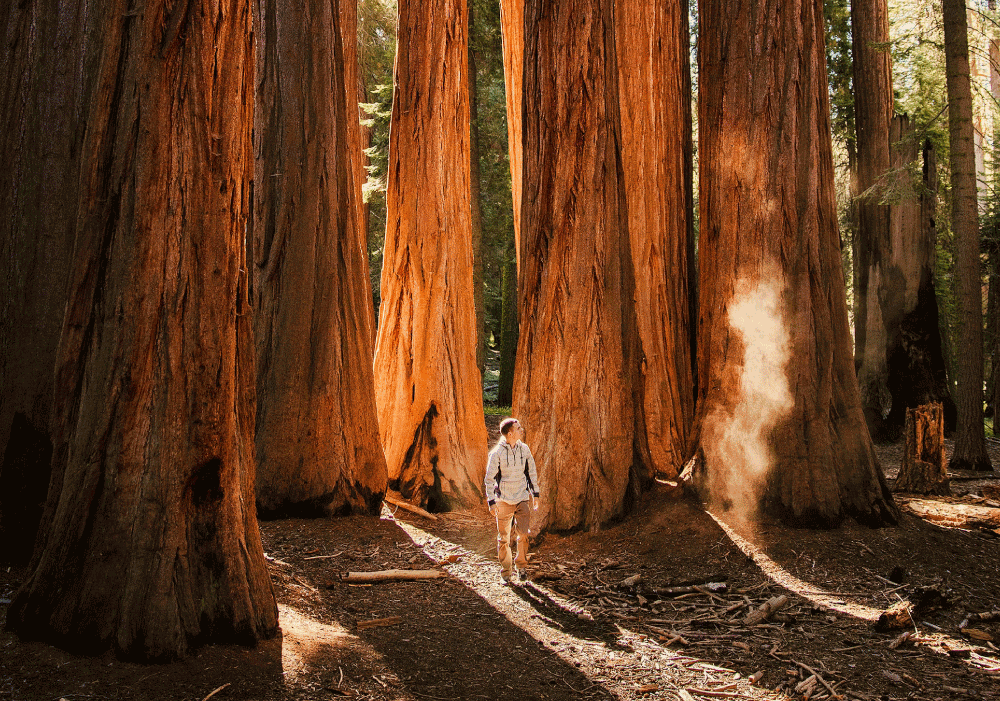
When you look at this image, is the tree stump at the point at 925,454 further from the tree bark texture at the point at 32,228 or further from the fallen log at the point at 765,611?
the tree bark texture at the point at 32,228

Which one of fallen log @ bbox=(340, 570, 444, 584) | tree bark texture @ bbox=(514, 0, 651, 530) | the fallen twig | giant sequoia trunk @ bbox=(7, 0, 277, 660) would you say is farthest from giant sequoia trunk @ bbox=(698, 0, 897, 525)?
the fallen twig

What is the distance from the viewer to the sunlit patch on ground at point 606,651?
4.64 meters

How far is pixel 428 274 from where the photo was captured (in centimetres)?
981

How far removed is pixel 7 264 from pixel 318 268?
324 cm

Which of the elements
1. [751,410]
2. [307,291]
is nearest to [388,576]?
[307,291]

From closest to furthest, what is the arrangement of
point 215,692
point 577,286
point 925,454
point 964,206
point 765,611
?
point 215,692 → point 765,611 → point 577,286 → point 925,454 → point 964,206

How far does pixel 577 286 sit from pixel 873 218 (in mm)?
8572

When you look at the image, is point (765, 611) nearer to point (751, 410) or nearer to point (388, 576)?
point (751, 410)

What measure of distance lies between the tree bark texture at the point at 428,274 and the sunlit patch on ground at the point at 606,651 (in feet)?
9.38

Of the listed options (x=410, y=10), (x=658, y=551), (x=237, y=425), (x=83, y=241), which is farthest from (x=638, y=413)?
(x=410, y=10)

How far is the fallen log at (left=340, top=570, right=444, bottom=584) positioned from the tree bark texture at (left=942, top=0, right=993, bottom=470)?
→ 7.98 m

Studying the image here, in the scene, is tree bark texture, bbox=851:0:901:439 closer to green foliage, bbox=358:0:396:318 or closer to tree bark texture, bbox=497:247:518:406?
tree bark texture, bbox=497:247:518:406

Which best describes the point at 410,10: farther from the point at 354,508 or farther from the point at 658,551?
the point at 658,551

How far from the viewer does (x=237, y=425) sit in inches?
188
